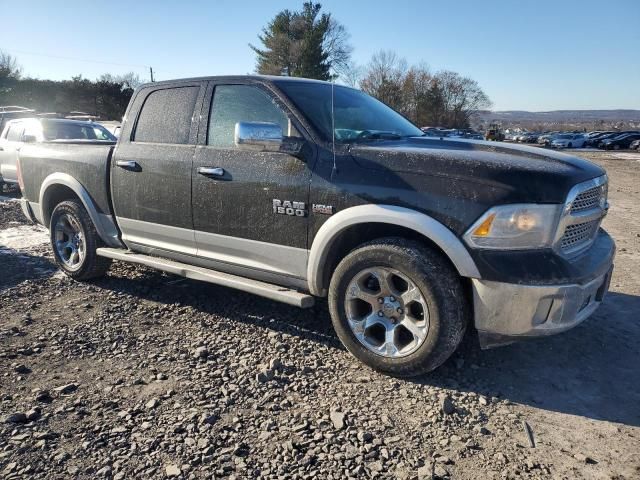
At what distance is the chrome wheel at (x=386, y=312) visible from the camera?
10.1ft

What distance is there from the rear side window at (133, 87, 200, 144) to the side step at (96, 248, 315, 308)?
1.04 metres

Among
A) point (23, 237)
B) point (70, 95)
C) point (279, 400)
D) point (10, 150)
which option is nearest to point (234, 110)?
point (279, 400)

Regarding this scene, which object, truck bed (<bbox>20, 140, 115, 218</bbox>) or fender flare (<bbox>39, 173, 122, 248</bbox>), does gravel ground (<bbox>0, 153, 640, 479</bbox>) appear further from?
truck bed (<bbox>20, 140, 115, 218</bbox>)

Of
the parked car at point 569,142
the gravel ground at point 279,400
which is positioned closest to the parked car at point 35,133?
the gravel ground at point 279,400

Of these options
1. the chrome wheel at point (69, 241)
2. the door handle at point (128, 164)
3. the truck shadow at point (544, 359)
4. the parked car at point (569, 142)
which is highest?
the door handle at point (128, 164)

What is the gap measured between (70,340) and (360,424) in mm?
2348

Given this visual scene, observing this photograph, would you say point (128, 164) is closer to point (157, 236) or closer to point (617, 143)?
point (157, 236)

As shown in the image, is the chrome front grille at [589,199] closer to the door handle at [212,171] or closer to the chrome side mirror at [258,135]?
the chrome side mirror at [258,135]

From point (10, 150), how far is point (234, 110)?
9.08 metres

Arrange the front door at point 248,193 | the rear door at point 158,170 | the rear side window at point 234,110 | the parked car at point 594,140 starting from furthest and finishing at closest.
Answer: the parked car at point 594,140, the rear door at point 158,170, the rear side window at point 234,110, the front door at point 248,193

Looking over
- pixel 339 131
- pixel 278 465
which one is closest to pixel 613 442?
pixel 278 465

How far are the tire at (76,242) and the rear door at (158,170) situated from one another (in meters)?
0.51

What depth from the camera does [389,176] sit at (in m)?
3.08

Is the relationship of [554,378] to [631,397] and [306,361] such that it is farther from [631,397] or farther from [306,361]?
[306,361]
